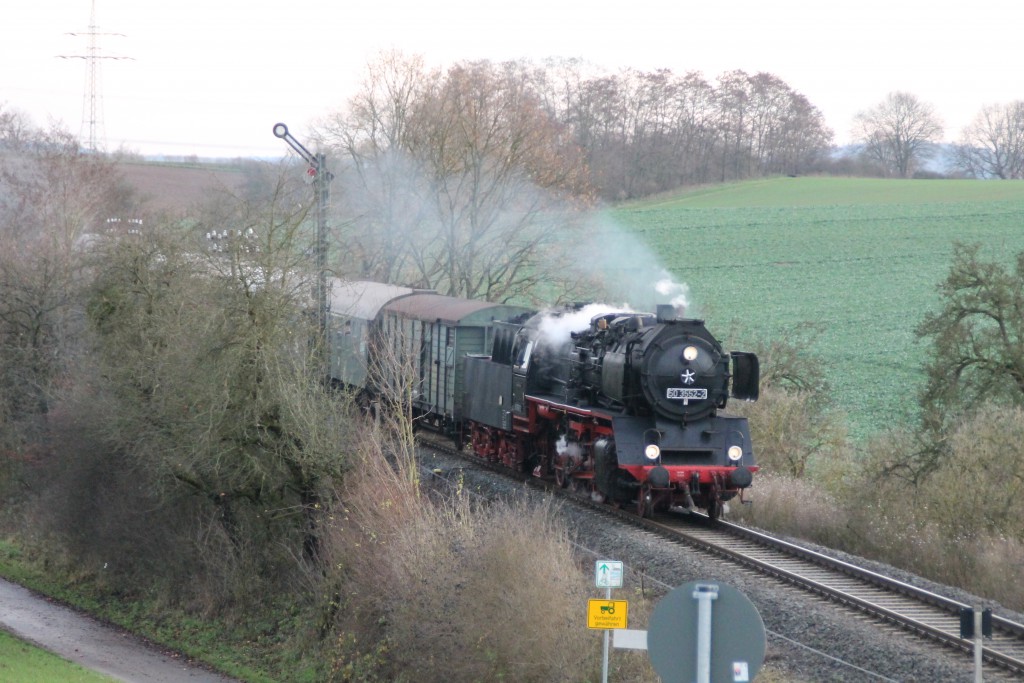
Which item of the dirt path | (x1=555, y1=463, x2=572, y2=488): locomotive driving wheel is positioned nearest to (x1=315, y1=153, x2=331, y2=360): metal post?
(x1=555, y1=463, x2=572, y2=488): locomotive driving wheel

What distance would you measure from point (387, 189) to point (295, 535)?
59.5ft

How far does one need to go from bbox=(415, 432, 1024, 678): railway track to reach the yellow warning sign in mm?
3828

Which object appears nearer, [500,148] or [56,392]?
[56,392]

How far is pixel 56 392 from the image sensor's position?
73.0 ft

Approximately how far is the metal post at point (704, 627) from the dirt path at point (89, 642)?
494 inches

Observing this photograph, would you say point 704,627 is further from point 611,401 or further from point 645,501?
point 611,401

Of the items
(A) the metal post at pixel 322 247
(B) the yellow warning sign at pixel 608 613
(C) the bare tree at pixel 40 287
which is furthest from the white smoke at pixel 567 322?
(C) the bare tree at pixel 40 287

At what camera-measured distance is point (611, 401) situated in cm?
1655

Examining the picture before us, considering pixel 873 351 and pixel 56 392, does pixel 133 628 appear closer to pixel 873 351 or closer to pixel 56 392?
pixel 56 392

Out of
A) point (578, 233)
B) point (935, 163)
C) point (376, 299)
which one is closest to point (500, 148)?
point (578, 233)

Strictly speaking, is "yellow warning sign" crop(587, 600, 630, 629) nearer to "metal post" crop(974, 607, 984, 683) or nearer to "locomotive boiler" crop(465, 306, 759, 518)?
"metal post" crop(974, 607, 984, 683)

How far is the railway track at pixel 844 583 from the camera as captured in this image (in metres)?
10.8

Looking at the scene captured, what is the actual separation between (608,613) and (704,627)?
3.48m

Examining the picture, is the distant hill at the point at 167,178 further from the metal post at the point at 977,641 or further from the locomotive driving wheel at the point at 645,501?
the metal post at the point at 977,641
